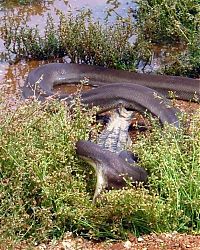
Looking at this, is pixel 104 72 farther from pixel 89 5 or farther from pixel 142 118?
pixel 89 5

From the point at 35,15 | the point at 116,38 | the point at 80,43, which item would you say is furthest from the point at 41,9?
the point at 116,38

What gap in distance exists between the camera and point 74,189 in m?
4.86

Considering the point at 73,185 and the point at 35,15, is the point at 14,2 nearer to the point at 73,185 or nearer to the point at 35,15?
the point at 35,15

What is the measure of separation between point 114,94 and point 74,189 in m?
3.07

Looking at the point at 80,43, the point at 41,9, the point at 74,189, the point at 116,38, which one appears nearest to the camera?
the point at 74,189

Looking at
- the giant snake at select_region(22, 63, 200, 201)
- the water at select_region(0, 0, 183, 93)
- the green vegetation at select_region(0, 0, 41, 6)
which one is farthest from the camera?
the green vegetation at select_region(0, 0, 41, 6)

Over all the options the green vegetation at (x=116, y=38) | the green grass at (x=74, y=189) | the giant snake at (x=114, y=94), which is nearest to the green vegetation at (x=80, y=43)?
the green vegetation at (x=116, y=38)

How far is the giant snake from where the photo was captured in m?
5.09

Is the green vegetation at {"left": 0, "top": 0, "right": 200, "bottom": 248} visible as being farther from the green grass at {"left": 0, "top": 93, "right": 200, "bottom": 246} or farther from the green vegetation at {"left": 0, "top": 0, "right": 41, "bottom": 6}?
the green vegetation at {"left": 0, "top": 0, "right": 41, "bottom": 6}

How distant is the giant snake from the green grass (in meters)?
0.12

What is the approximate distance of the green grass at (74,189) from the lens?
461 centimetres

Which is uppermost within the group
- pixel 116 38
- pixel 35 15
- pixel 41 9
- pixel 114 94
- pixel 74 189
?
pixel 41 9

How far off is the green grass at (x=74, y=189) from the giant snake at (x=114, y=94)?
0.12 m

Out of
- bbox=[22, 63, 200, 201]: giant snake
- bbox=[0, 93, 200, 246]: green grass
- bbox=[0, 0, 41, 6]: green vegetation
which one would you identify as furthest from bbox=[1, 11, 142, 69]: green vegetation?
bbox=[0, 93, 200, 246]: green grass
